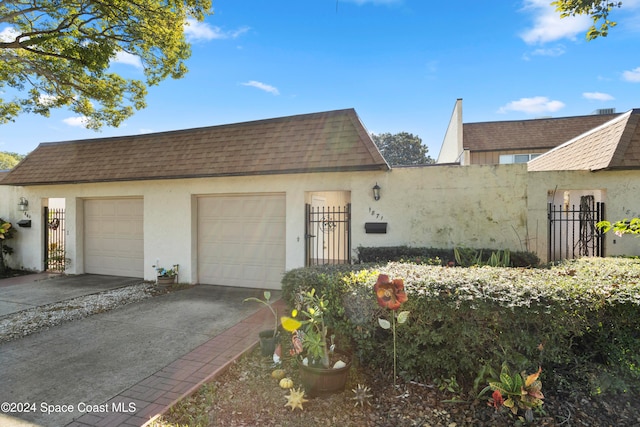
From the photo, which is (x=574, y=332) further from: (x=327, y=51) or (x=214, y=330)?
(x=327, y=51)

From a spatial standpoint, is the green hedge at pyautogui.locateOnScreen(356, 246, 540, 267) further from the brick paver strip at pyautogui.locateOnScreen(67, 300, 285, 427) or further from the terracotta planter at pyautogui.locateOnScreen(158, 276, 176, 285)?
the terracotta planter at pyautogui.locateOnScreen(158, 276, 176, 285)

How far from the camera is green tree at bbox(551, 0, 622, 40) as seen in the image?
4.29 meters

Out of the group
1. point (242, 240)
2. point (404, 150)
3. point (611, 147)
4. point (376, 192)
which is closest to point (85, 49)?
point (242, 240)

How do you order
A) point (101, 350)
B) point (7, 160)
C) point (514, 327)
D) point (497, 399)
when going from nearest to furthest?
point (497, 399)
point (514, 327)
point (101, 350)
point (7, 160)

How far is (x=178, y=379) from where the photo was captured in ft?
11.5

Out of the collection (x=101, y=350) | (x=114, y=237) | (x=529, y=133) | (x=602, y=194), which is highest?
(x=529, y=133)

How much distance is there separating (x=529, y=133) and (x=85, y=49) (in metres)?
19.6

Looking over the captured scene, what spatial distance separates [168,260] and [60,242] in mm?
4749

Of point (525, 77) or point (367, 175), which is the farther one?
point (525, 77)

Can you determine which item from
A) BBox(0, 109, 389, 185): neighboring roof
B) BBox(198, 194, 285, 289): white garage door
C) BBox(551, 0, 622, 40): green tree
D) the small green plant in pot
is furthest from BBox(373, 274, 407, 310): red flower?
BBox(198, 194, 285, 289): white garage door

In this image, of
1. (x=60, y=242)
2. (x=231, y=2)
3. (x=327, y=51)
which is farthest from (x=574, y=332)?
(x=60, y=242)

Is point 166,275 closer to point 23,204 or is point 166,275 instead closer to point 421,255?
point 23,204

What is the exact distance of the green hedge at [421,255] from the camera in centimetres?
617

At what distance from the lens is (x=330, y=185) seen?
726 cm
